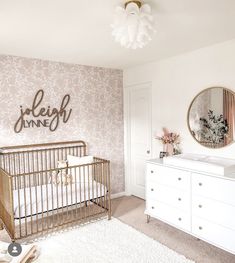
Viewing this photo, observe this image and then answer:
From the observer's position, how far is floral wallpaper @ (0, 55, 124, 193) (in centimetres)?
330

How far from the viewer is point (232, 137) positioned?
2836 millimetres

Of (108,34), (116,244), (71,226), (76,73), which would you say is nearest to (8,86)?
(76,73)

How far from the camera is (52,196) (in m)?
2.99

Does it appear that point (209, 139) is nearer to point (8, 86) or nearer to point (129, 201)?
point (129, 201)

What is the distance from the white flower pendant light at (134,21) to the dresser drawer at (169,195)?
1.81m

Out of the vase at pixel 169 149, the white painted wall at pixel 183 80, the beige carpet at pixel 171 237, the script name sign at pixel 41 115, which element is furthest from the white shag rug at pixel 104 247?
the script name sign at pixel 41 115

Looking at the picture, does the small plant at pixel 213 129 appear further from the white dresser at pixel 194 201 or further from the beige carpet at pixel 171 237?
the beige carpet at pixel 171 237

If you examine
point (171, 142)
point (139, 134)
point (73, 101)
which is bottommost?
point (171, 142)

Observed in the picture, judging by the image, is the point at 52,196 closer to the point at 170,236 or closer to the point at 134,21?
the point at 170,236

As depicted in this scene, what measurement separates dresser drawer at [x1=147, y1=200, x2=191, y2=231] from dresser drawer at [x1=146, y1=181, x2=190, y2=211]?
0.06m

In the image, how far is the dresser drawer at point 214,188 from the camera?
92.4 inches

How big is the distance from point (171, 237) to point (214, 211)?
702 mm

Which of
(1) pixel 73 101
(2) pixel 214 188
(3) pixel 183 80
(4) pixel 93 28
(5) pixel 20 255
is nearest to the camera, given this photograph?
(5) pixel 20 255

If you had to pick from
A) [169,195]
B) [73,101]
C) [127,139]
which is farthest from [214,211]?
[73,101]
